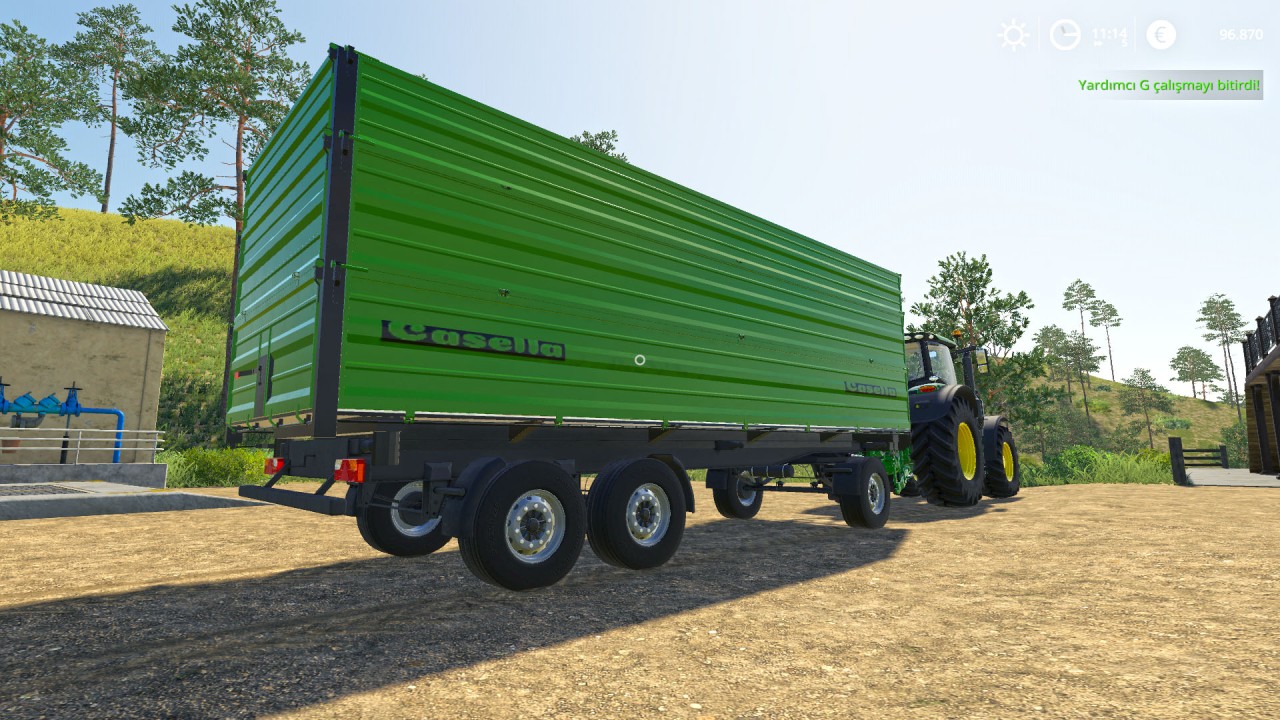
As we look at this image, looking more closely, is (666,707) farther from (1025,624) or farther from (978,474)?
(978,474)

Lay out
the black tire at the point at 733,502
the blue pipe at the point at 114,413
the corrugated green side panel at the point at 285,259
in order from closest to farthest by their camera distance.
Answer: the corrugated green side panel at the point at 285,259
the black tire at the point at 733,502
the blue pipe at the point at 114,413

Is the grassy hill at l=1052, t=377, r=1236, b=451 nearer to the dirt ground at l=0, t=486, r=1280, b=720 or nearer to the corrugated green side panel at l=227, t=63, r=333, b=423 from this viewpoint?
the dirt ground at l=0, t=486, r=1280, b=720

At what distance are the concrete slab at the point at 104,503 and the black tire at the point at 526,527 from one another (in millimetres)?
8219

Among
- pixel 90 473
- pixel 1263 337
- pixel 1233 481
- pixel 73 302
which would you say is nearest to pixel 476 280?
pixel 90 473

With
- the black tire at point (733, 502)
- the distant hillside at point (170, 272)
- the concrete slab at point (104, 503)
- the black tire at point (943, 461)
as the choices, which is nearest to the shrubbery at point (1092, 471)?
the black tire at point (943, 461)

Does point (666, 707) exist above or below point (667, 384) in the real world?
below

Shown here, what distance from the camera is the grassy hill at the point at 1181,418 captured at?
237 ft

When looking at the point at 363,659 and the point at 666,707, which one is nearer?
the point at 666,707

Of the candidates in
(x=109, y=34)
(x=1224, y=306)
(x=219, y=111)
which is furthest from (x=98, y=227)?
(x=1224, y=306)

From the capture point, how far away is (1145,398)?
242 feet

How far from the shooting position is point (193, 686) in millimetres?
3012

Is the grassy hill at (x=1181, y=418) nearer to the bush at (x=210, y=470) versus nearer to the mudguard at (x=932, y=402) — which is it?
the mudguard at (x=932, y=402)

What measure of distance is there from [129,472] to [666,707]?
48.4 ft

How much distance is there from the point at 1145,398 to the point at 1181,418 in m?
8.84
